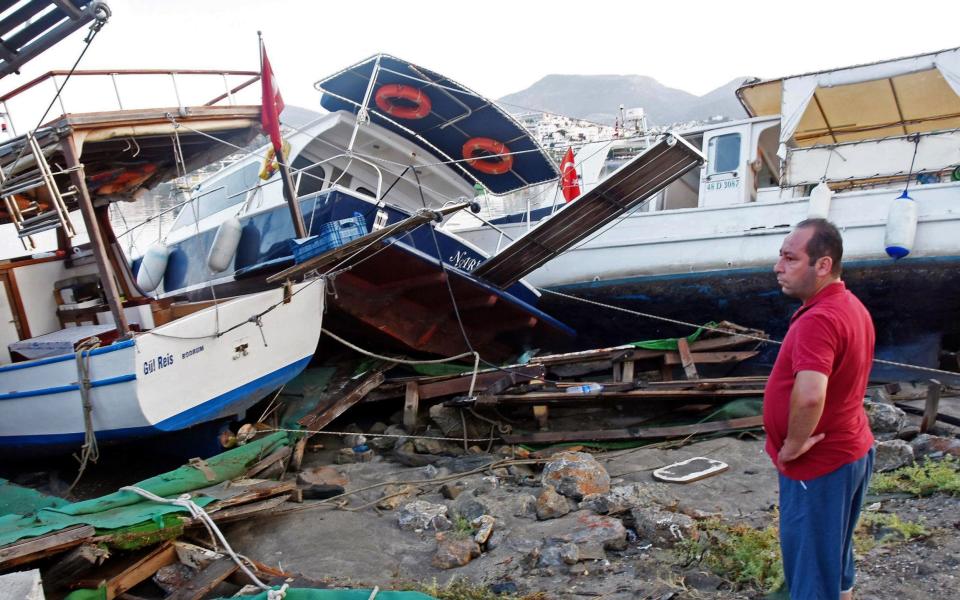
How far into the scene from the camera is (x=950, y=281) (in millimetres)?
8438

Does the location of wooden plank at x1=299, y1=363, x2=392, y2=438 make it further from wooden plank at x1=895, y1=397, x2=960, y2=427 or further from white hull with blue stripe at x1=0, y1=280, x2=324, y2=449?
wooden plank at x1=895, y1=397, x2=960, y2=427

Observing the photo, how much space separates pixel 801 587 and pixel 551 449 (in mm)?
4377

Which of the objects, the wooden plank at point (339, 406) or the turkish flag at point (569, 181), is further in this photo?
the turkish flag at point (569, 181)

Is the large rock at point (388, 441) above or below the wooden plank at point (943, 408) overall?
below

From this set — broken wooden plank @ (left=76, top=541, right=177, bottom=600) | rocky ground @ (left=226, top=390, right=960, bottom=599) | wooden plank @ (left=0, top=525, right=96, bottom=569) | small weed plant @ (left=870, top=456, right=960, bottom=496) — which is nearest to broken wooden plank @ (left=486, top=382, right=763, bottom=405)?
rocky ground @ (left=226, top=390, right=960, bottom=599)

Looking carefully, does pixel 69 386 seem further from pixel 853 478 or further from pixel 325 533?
pixel 853 478

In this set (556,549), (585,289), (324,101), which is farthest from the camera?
(585,289)

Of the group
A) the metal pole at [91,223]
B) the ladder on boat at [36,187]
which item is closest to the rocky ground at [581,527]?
the metal pole at [91,223]

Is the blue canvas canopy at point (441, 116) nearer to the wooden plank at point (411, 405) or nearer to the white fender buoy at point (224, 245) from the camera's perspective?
the white fender buoy at point (224, 245)

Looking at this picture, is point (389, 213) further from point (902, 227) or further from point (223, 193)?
point (902, 227)

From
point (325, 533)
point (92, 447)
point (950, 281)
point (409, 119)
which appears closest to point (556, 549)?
point (325, 533)

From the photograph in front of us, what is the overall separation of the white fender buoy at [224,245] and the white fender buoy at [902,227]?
8477mm

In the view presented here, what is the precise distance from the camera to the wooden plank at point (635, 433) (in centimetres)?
645

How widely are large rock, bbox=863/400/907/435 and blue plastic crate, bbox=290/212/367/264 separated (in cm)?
537
